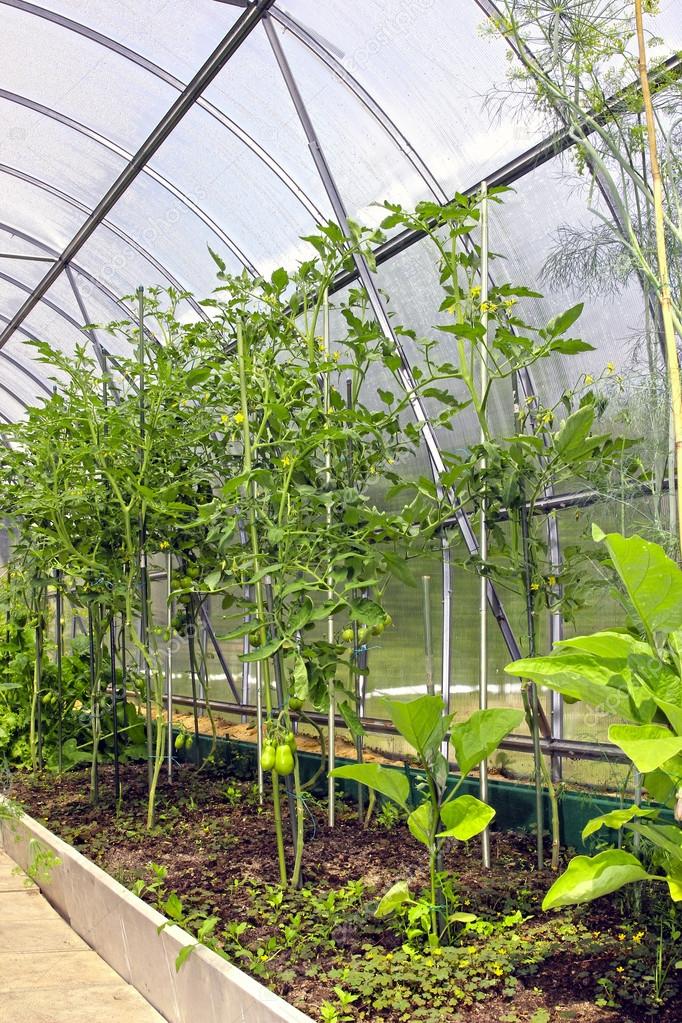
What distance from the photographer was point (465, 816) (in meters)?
2.62

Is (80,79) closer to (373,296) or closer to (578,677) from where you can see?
(373,296)

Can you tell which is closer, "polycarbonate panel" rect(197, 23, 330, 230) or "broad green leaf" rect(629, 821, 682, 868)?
"broad green leaf" rect(629, 821, 682, 868)

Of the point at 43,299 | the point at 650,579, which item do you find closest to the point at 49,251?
the point at 43,299

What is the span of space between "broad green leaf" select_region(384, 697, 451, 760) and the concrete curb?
74 cm

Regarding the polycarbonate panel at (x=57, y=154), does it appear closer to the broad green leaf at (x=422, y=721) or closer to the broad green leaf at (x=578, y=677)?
the broad green leaf at (x=422, y=721)

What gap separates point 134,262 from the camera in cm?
725

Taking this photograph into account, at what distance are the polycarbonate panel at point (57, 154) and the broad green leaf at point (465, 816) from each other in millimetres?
5014

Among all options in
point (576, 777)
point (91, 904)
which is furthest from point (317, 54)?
point (91, 904)

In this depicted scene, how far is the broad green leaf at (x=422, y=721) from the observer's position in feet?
8.50

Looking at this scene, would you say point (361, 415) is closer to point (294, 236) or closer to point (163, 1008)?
point (163, 1008)

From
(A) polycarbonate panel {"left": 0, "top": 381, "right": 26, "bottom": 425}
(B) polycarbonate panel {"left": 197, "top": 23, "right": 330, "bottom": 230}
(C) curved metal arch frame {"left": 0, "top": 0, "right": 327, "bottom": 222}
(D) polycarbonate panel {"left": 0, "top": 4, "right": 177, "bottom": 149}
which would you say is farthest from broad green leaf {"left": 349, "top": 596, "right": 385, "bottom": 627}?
(A) polycarbonate panel {"left": 0, "top": 381, "right": 26, "bottom": 425}

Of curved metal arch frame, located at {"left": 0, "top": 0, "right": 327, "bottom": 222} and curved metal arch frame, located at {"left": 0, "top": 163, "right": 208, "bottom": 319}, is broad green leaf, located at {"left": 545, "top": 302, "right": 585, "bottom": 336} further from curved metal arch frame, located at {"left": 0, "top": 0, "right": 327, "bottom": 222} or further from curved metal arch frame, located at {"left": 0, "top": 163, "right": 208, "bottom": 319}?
curved metal arch frame, located at {"left": 0, "top": 163, "right": 208, "bottom": 319}

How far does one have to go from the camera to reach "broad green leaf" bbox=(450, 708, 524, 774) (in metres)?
2.67

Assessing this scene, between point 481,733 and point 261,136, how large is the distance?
3932 mm
